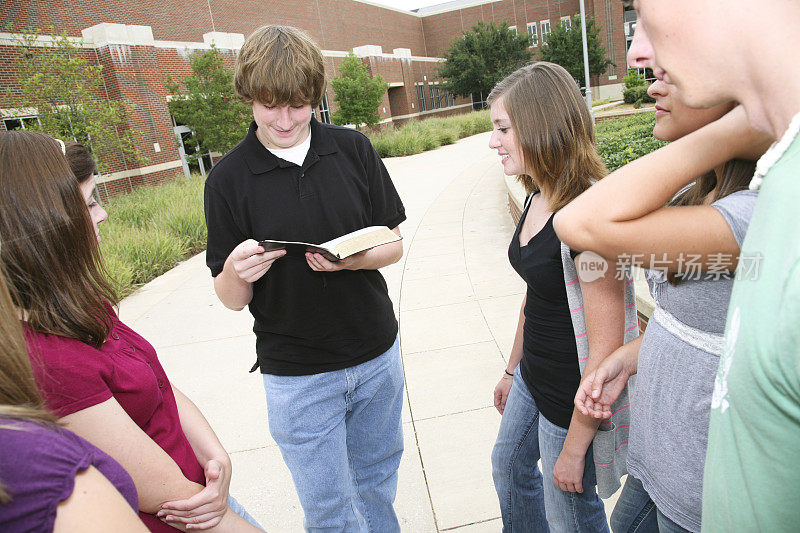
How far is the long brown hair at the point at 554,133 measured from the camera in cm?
199

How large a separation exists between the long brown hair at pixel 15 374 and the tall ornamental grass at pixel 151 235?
570 cm

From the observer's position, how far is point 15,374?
981mm

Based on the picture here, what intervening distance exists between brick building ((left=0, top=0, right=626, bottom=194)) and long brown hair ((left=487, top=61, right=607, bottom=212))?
53.0 feet

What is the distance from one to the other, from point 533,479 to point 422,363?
2416mm

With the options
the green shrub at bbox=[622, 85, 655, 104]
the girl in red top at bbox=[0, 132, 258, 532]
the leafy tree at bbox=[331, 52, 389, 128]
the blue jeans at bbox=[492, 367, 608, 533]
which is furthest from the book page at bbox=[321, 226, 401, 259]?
the leafy tree at bbox=[331, 52, 389, 128]

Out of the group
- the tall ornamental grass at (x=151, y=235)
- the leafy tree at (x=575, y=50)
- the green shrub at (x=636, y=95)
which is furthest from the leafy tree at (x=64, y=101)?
the leafy tree at (x=575, y=50)

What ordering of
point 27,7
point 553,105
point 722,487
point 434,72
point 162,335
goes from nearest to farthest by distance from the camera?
point 722,487
point 553,105
point 162,335
point 27,7
point 434,72

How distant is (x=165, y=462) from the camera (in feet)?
4.86

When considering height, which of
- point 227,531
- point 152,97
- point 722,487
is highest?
point 152,97

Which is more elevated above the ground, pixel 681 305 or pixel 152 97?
pixel 152 97

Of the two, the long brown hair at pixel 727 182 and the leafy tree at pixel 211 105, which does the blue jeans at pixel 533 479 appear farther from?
the leafy tree at pixel 211 105

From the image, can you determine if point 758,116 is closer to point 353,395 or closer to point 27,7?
point 353,395

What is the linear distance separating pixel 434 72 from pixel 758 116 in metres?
54.7

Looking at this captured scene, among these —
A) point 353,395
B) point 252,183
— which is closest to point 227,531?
point 353,395
